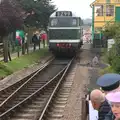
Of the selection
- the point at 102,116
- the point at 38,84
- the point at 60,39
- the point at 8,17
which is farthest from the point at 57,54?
the point at 102,116

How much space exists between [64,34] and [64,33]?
2.9 inches

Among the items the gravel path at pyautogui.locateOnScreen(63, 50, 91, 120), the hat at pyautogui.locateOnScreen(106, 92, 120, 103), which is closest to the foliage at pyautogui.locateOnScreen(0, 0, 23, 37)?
the gravel path at pyautogui.locateOnScreen(63, 50, 91, 120)

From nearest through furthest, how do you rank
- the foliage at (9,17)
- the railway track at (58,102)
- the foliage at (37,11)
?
the railway track at (58,102), the foliage at (9,17), the foliage at (37,11)

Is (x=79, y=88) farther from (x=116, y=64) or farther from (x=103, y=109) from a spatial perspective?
(x=103, y=109)

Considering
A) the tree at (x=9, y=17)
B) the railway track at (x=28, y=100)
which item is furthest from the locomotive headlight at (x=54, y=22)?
the railway track at (x=28, y=100)

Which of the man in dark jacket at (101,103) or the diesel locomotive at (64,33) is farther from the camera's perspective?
the diesel locomotive at (64,33)

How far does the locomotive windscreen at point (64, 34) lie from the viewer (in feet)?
110

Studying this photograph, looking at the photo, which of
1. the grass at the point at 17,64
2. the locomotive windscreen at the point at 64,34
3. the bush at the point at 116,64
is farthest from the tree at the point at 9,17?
the locomotive windscreen at the point at 64,34

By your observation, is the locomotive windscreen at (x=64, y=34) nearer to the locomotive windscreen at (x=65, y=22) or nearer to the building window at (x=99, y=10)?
the locomotive windscreen at (x=65, y=22)

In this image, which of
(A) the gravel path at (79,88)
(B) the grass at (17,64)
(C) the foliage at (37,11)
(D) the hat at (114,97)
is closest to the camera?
(D) the hat at (114,97)

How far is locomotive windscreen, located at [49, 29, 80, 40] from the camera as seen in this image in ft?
110

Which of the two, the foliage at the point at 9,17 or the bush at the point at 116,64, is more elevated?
the foliage at the point at 9,17

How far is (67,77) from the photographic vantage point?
74.2ft

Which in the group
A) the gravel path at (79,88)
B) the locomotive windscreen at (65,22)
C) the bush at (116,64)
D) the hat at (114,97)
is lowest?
the gravel path at (79,88)
